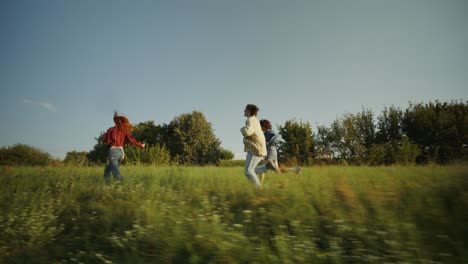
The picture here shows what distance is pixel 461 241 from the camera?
2.88 metres

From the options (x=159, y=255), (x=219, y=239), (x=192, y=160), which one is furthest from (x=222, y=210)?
(x=192, y=160)

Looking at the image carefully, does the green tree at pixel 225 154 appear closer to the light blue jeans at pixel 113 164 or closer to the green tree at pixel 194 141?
the green tree at pixel 194 141

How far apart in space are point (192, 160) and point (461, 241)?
46173 millimetres

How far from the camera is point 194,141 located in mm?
48312

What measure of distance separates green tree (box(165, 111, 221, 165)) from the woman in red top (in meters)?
38.9

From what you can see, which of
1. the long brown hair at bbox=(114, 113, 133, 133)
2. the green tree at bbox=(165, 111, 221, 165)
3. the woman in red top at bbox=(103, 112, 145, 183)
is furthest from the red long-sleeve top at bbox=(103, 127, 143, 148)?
the green tree at bbox=(165, 111, 221, 165)

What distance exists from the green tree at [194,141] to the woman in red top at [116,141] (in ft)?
128

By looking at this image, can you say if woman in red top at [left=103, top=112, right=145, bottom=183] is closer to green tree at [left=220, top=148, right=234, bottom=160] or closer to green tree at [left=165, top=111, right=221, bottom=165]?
green tree at [left=165, top=111, right=221, bottom=165]

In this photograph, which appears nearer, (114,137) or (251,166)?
(251,166)

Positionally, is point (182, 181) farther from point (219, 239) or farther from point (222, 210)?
point (219, 239)

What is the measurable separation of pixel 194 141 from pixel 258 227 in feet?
148

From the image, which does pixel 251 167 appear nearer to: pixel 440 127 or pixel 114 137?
pixel 114 137

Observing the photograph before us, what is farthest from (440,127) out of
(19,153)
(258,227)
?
(19,153)

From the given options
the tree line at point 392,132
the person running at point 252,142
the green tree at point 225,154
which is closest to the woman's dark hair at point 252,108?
the person running at point 252,142
